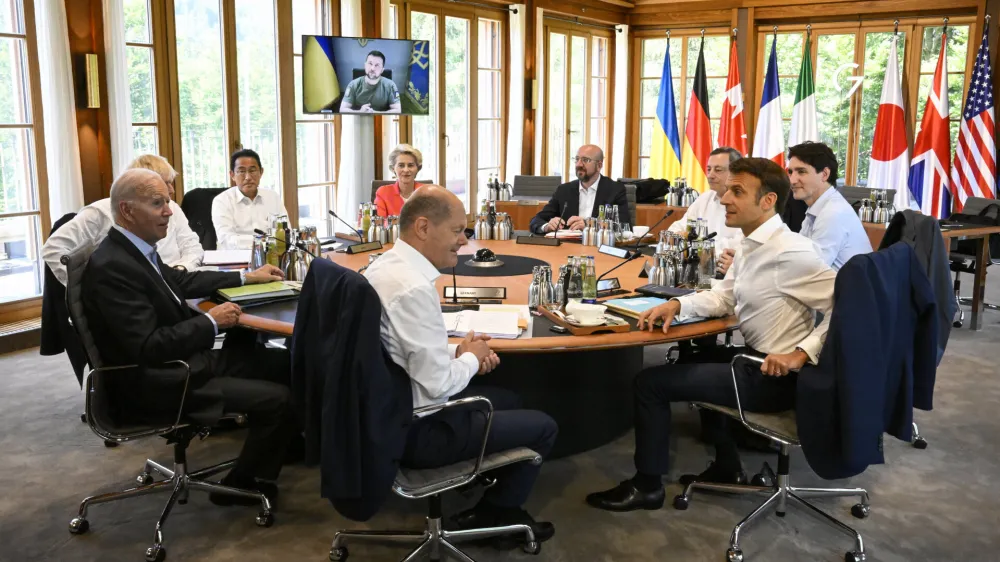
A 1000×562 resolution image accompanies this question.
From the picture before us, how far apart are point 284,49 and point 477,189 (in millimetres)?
2761

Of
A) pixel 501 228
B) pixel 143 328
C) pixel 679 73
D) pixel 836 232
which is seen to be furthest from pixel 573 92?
pixel 143 328

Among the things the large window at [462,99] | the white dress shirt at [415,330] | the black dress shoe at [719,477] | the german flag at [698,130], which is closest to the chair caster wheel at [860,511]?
the black dress shoe at [719,477]

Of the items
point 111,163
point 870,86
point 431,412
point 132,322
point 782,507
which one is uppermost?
point 870,86

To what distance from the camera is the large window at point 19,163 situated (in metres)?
5.35

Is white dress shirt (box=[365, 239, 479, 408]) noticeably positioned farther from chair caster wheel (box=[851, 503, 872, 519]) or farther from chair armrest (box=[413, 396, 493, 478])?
chair caster wheel (box=[851, 503, 872, 519])

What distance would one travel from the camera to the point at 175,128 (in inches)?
241

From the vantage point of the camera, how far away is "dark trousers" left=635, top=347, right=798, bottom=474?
294 cm

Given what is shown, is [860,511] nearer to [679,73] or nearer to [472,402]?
[472,402]

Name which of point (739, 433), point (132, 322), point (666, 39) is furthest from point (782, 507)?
point (666, 39)

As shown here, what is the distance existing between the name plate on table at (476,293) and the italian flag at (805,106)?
6.76m

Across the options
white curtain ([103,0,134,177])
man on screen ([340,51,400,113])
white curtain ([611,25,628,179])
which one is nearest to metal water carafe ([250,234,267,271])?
white curtain ([103,0,134,177])

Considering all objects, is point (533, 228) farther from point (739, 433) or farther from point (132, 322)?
point (132, 322)

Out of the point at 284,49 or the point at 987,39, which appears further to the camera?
the point at 987,39

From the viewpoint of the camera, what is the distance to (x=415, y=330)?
2.39 meters
